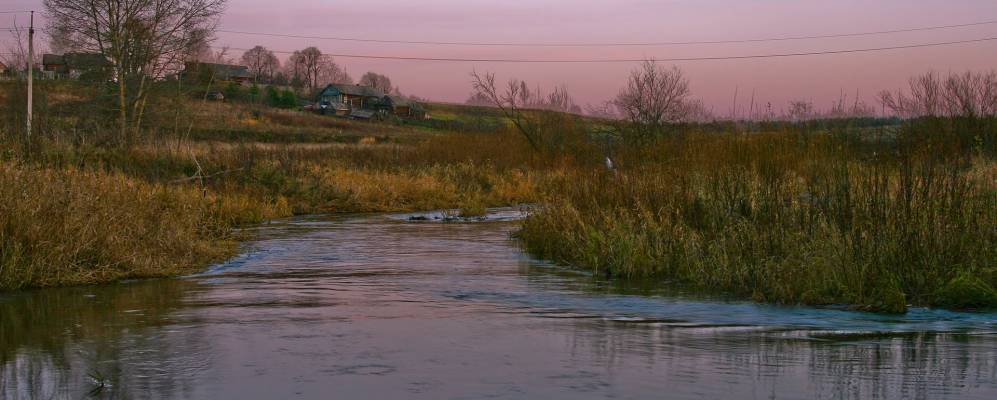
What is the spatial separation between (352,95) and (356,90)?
1.72 m

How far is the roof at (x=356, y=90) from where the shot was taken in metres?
123

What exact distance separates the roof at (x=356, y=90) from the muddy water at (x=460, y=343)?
365 feet

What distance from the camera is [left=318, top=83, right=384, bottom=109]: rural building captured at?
398 ft

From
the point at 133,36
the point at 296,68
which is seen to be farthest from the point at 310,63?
the point at 133,36

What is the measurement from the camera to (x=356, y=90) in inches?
4978

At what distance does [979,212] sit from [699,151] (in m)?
5.29

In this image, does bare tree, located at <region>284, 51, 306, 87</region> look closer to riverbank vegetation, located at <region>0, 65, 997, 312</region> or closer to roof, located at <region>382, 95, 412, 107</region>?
roof, located at <region>382, 95, 412, 107</region>

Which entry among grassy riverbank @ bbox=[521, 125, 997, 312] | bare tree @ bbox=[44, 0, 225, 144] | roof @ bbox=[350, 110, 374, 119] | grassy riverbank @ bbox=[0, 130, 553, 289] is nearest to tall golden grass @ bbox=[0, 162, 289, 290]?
grassy riverbank @ bbox=[0, 130, 553, 289]

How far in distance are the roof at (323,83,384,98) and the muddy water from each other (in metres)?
111

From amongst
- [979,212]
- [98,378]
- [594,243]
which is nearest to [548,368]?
[98,378]

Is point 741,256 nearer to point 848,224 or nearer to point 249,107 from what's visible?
point 848,224

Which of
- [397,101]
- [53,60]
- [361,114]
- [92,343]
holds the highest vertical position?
[53,60]

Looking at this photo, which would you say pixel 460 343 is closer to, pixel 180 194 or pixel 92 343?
pixel 92 343

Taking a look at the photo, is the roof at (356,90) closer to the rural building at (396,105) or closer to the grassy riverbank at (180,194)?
the rural building at (396,105)
